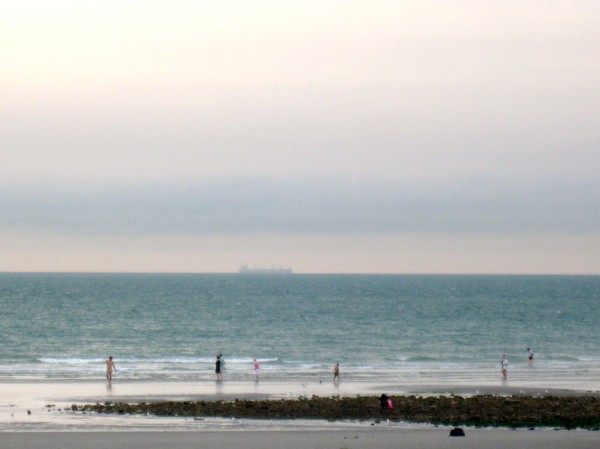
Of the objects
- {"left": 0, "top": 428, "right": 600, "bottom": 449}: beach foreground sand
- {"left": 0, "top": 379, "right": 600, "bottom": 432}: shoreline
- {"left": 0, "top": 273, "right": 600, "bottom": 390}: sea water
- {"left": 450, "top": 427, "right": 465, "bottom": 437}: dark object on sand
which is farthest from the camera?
{"left": 0, "top": 273, "right": 600, "bottom": 390}: sea water

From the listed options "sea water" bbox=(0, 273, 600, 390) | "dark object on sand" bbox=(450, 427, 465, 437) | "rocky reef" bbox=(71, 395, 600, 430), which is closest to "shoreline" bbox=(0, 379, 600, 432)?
"rocky reef" bbox=(71, 395, 600, 430)

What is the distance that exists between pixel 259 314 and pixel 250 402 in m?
86.6

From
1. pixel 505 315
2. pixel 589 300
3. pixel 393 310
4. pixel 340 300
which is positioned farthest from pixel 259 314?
pixel 589 300

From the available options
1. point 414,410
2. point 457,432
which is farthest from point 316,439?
point 414,410

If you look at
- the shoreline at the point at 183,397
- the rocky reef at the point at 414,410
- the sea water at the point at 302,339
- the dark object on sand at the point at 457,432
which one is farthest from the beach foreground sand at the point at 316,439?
the sea water at the point at 302,339

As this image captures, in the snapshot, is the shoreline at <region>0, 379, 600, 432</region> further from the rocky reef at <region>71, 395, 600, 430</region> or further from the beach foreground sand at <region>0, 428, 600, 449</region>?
the beach foreground sand at <region>0, 428, 600, 449</region>

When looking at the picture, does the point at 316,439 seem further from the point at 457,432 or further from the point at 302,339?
the point at 302,339

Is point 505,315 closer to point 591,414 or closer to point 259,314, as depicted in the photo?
point 259,314

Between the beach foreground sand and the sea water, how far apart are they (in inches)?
712

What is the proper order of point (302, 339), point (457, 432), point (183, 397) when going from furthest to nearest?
point (302, 339) → point (183, 397) → point (457, 432)

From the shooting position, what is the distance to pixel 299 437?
31438 millimetres

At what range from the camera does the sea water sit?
57.9 m

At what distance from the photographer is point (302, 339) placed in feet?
291

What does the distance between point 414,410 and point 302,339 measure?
5227 cm
